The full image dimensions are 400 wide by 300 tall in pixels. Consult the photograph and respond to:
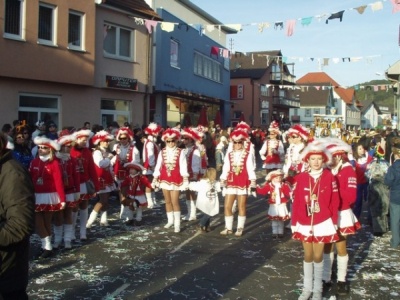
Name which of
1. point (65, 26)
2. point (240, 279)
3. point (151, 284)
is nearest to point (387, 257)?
point (240, 279)

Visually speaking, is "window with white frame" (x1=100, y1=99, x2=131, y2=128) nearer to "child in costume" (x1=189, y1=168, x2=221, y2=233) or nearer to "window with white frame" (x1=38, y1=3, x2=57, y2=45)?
"window with white frame" (x1=38, y1=3, x2=57, y2=45)

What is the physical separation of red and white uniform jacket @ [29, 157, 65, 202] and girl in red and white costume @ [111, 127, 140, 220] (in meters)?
3.12

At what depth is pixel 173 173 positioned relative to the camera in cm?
997

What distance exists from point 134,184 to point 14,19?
10.1 metres

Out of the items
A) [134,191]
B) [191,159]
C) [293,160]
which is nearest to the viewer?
[134,191]

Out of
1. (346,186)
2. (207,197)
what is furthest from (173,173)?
(346,186)

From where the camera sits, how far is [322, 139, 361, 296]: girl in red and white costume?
20.7 ft

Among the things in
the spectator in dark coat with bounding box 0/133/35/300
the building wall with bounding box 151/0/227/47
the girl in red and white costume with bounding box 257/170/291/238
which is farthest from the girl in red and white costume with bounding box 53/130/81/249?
the building wall with bounding box 151/0/227/47

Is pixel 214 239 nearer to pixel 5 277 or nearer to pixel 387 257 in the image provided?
pixel 387 257

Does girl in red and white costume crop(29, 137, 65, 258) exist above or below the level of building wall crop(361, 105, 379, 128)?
below

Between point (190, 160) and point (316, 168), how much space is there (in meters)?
5.75

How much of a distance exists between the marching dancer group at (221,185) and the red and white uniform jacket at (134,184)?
0.07 feet

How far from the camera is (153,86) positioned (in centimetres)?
2508

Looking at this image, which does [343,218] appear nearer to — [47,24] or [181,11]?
[47,24]
